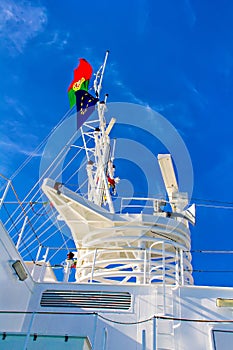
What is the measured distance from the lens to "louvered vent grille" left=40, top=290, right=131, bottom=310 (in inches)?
265

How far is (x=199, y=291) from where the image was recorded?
681cm

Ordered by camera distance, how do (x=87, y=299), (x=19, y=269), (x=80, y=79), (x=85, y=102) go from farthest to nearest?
(x=80, y=79) < (x=85, y=102) < (x=87, y=299) < (x=19, y=269)

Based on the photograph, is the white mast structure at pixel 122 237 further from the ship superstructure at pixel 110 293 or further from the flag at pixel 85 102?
the flag at pixel 85 102

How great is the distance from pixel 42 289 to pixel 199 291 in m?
3.43

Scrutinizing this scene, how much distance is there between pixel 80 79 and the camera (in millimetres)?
12852

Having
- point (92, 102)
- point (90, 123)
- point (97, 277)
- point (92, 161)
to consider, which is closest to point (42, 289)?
point (97, 277)

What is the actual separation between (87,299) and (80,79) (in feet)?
28.9

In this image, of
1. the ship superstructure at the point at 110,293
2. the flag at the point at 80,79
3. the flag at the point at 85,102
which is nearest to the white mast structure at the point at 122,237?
the ship superstructure at the point at 110,293

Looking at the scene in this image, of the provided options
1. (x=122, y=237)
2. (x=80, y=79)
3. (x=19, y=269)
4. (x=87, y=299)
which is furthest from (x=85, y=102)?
(x=87, y=299)

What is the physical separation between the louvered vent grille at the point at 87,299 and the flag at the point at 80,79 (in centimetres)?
782

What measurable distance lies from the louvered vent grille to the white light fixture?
822 millimetres

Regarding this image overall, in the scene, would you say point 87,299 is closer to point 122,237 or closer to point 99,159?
point 122,237

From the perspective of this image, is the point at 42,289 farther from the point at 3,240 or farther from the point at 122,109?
the point at 122,109

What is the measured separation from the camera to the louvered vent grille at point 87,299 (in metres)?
6.73
